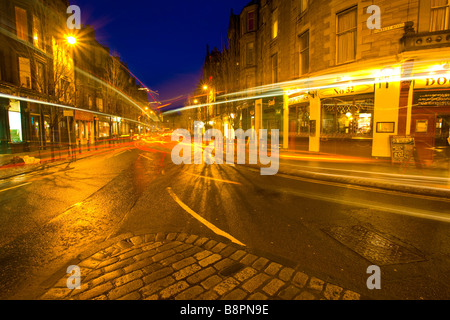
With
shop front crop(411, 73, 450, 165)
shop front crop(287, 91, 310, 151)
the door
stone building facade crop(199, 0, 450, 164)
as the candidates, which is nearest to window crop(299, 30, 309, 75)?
stone building facade crop(199, 0, 450, 164)

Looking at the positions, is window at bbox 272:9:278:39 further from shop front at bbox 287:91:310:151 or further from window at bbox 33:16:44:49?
window at bbox 33:16:44:49

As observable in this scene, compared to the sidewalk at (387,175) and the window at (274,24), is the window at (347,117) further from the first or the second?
the window at (274,24)

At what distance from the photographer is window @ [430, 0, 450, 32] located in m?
10.8

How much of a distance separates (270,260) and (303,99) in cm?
1574

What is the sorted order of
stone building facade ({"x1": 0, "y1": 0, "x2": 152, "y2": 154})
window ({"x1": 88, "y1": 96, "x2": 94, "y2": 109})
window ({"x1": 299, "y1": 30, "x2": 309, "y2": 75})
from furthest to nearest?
window ({"x1": 88, "y1": 96, "x2": 94, "y2": 109})
stone building facade ({"x1": 0, "y1": 0, "x2": 152, "y2": 154})
window ({"x1": 299, "y1": 30, "x2": 309, "y2": 75})

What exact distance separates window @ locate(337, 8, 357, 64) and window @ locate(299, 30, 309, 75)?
124 inches

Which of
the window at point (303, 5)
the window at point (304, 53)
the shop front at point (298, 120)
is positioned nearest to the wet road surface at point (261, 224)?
the shop front at point (298, 120)

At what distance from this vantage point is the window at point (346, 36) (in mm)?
13349

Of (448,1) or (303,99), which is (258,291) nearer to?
(448,1)

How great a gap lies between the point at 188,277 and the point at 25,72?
25489 millimetres

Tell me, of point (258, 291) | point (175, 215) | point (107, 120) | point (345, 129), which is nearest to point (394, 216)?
point (258, 291)

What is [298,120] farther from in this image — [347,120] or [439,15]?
[439,15]

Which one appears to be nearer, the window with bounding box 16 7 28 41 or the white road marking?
the white road marking

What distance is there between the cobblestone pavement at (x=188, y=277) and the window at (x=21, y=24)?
2501cm
